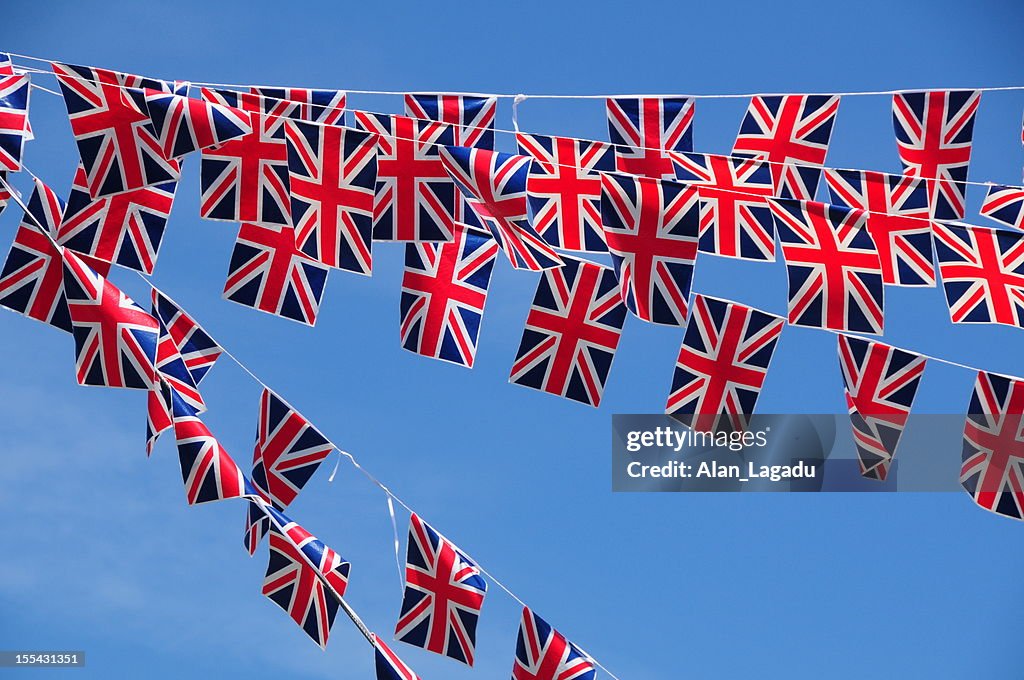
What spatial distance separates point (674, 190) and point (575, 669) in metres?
4.20

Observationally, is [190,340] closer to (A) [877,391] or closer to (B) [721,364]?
(B) [721,364]

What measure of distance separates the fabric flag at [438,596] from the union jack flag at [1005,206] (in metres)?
5.00

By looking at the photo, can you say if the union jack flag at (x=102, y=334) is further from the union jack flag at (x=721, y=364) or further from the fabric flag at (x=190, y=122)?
the union jack flag at (x=721, y=364)

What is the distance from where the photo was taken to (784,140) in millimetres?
9133

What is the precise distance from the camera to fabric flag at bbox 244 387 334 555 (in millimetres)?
10172

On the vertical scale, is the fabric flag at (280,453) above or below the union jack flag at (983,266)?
below

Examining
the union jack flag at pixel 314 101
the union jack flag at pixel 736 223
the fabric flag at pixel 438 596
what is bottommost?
the fabric flag at pixel 438 596

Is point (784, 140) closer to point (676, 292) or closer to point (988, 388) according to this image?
point (676, 292)

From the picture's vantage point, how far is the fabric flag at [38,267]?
29.2 feet

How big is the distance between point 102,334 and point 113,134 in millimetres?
1435

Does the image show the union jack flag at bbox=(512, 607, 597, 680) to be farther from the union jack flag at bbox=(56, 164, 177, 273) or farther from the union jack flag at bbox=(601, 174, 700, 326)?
the union jack flag at bbox=(56, 164, 177, 273)

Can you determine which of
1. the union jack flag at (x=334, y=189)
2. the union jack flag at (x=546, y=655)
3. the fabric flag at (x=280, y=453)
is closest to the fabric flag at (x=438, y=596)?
the union jack flag at (x=546, y=655)

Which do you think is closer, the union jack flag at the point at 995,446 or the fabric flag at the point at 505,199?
the fabric flag at the point at 505,199

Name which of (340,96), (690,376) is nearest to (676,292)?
(690,376)
